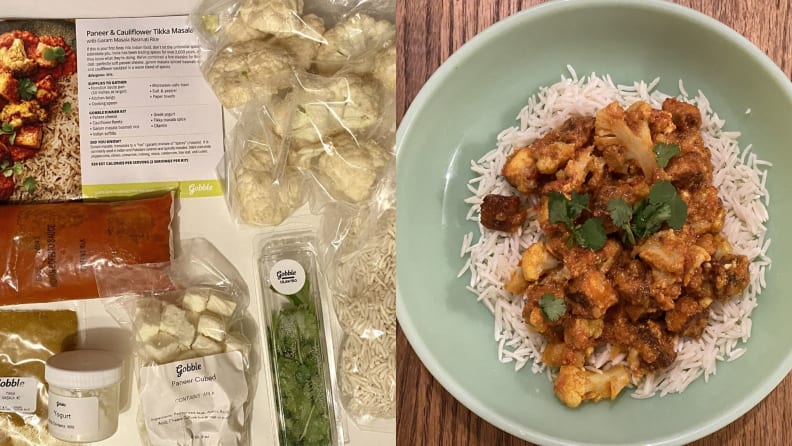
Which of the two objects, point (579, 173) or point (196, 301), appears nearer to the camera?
point (579, 173)

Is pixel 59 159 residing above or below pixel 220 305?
above

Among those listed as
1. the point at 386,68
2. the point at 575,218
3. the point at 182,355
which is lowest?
the point at 182,355

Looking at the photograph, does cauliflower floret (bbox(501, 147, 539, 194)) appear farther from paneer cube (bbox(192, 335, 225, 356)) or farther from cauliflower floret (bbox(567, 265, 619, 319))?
paneer cube (bbox(192, 335, 225, 356))

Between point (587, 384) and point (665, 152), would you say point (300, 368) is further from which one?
point (665, 152)

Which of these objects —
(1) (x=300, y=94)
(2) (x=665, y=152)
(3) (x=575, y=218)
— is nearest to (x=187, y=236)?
(1) (x=300, y=94)

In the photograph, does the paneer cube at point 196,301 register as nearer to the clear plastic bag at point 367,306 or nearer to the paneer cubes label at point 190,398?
the paneer cubes label at point 190,398

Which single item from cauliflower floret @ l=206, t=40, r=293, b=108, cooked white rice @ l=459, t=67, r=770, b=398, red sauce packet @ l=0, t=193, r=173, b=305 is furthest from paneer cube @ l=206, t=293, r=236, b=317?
cooked white rice @ l=459, t=67, r=770, b=398
